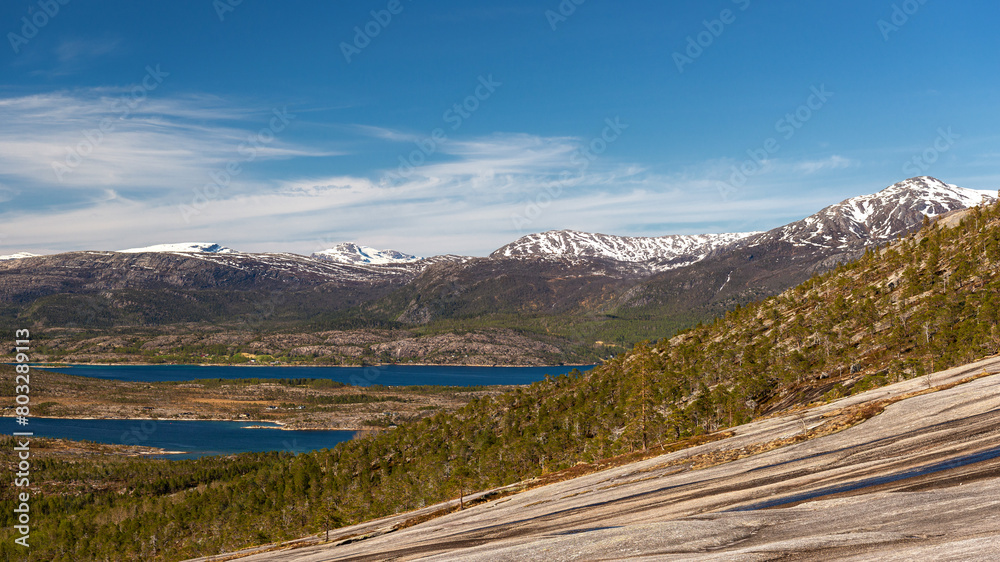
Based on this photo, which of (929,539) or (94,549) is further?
(94,549)

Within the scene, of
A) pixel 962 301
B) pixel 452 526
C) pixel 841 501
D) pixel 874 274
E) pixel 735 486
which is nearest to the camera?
pixel 841 501

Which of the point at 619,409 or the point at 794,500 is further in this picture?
the point at 619,409

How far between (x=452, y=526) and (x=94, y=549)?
106 meters

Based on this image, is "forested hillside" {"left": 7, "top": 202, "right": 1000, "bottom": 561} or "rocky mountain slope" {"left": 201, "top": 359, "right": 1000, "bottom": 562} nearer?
"rocky mountain slope" {"left": 201, "top": 359, "right": 1000, "bottom": 562}

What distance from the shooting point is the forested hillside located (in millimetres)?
85125

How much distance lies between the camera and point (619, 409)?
354ft

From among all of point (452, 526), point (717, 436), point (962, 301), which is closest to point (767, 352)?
point (962, 301)

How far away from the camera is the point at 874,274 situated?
129 metres

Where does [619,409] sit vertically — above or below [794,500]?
below

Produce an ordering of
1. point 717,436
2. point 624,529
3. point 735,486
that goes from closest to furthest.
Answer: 1. point 624,529
2. point 735,486
3. point 717,436

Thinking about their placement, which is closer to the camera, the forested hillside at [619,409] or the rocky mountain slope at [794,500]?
the rocky mountain slope at [794,500]

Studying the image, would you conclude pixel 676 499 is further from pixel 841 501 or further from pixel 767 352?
pixel 767 352

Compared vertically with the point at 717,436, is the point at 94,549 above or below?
below

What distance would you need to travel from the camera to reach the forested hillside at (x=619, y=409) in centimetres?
8512
